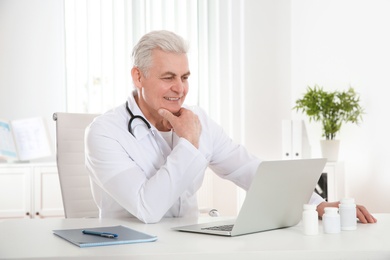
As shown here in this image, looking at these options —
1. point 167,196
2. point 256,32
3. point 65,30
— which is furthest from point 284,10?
point 167,196

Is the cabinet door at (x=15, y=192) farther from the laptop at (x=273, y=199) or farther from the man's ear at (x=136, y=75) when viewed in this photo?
the laptop at (x=273, y=199)

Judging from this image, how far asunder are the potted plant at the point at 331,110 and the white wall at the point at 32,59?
2.02m

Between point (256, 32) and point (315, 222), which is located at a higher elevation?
point (256, 32)

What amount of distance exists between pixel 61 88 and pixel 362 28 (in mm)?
2410

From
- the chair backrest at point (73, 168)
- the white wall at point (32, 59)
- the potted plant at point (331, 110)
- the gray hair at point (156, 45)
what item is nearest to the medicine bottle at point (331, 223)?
the gray hair at point (156, 45)

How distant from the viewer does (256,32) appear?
530cm

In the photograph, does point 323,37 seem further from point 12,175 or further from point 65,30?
point 12,175

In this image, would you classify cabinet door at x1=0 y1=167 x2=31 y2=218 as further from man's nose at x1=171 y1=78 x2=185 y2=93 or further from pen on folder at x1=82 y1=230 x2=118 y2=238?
pen on folder at x1=82 y1=230 x2=118 y2=238

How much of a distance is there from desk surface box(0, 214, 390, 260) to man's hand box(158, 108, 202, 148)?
0.44 meters

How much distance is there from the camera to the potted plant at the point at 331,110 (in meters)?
4.37

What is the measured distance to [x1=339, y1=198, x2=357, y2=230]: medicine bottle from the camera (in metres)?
1.86

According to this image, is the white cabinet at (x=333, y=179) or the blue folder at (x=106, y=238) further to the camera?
the white cabinet at (x=333, y=179)

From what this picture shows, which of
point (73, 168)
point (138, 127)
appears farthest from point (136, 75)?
point (73, 168)

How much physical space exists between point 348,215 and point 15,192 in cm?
332
